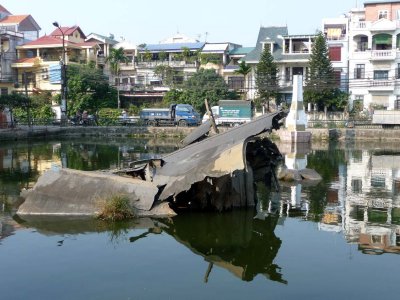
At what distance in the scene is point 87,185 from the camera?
15.5m

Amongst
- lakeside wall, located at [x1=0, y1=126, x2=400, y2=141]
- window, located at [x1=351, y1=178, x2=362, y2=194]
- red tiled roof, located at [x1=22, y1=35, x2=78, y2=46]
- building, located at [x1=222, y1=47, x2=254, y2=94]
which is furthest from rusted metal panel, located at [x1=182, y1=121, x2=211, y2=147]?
red tiled roof, located at [x1=22, y1=35, x2=78, y2=46]

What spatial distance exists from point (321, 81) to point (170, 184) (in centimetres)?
4004

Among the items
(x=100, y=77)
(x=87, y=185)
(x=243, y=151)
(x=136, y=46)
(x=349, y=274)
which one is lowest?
(x=349, y=274)

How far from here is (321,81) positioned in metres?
52.3

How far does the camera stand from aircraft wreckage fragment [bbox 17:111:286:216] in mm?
14969

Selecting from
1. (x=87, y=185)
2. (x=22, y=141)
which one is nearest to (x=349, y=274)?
(x=87, y=185)

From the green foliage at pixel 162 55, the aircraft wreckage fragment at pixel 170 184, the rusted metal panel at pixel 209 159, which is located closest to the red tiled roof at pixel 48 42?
the green foliage at pixel 162 55

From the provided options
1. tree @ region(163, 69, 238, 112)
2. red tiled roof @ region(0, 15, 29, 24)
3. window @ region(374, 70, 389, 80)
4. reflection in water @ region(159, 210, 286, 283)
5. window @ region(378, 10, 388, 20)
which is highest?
red tiled roof @ region(0, 15, 29, 24)

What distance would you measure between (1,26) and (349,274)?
66.6m

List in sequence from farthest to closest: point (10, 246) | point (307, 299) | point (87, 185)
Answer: point (87, 185), point (10, 246), point (307, 299)

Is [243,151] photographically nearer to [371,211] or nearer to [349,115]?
[371,211]

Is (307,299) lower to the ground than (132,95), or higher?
lower

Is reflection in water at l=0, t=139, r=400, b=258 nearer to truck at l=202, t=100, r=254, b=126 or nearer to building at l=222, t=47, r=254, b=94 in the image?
truck at l=202, t=100, r=254, b=126

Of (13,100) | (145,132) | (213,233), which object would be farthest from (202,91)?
(213,233)
